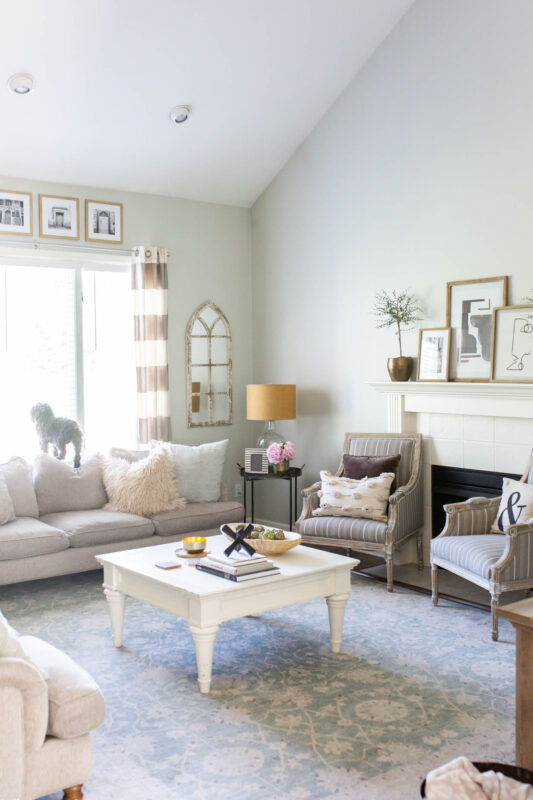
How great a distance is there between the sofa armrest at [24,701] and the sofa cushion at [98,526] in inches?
100

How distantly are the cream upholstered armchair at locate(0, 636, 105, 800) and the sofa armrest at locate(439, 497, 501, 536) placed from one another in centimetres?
254

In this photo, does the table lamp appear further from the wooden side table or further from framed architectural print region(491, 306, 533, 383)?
the wooden side table

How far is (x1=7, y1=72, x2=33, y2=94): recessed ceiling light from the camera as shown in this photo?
4.69 meters

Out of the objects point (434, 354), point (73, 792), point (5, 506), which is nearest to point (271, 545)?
point (73, 792)

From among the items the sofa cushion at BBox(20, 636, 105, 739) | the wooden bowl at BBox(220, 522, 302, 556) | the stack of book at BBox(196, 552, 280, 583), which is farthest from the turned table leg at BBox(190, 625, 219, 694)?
the sofa cushion at BBox(20, 636, 105, 739)

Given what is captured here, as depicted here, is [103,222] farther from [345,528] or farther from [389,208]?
[345,528]

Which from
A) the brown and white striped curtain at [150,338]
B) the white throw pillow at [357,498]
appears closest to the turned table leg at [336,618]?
the white throw pillow at [357,498]

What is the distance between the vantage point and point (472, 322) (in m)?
4.95

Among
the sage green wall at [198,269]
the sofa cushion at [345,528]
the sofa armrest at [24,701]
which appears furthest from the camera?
the sage green wall at [198,269]

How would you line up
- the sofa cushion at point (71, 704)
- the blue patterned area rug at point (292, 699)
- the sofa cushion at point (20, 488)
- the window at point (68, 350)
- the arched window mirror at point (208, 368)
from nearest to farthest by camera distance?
1. the sofa cushion at point (71, 704)
2. the blue patterned area rug at point (292, 699)
3. the sofa cushion at point (20, 488)
4. the window at point (68, 350)
5. the arched window mirror at point (208, 368)

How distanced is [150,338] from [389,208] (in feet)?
6.77

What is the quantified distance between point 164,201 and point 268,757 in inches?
181

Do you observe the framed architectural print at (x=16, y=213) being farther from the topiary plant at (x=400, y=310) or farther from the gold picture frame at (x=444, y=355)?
the gold picture frame at (x=444, y=355)

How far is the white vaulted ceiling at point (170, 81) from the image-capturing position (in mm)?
4566
